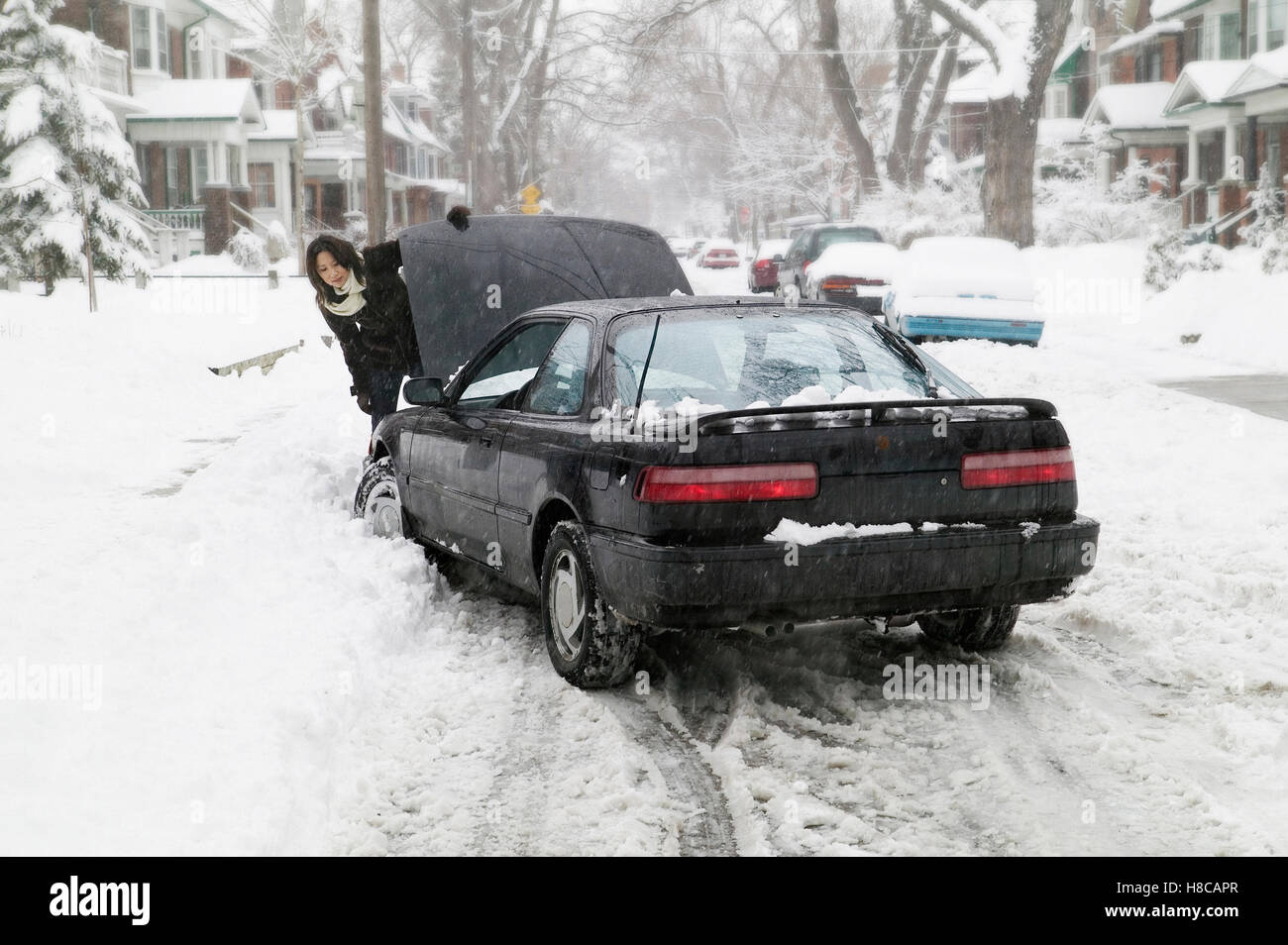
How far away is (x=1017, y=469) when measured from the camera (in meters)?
5.41

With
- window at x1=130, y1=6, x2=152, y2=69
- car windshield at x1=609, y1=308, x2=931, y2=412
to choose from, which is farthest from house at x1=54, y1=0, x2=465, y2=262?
car windshield at x1=609, y1=308, x2=931, y2=412

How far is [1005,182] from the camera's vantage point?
31344mm

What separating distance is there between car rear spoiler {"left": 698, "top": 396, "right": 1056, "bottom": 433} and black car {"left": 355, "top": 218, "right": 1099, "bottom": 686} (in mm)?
11

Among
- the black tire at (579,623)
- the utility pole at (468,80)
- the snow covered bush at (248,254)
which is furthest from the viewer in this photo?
the utility pole at (468,80)

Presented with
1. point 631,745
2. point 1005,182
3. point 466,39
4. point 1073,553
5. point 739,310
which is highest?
point 466,39

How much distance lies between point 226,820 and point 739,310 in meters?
3.00

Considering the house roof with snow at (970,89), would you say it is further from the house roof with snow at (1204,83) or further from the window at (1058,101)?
the house roof with snow at (1204,83)

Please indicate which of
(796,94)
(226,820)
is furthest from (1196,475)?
(796,94)

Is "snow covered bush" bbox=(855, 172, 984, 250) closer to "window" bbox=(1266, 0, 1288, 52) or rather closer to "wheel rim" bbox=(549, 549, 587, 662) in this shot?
"window" bbox=(1266, 0, 1288, 52)

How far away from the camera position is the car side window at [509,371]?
6734 mm

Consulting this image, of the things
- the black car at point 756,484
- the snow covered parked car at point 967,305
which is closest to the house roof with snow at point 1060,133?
the snow covered parked car at point 967,305

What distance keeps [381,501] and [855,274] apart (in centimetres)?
1709

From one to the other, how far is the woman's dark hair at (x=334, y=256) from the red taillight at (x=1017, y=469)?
524 cm

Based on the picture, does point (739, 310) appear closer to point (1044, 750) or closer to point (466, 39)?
point (1044, 750)
